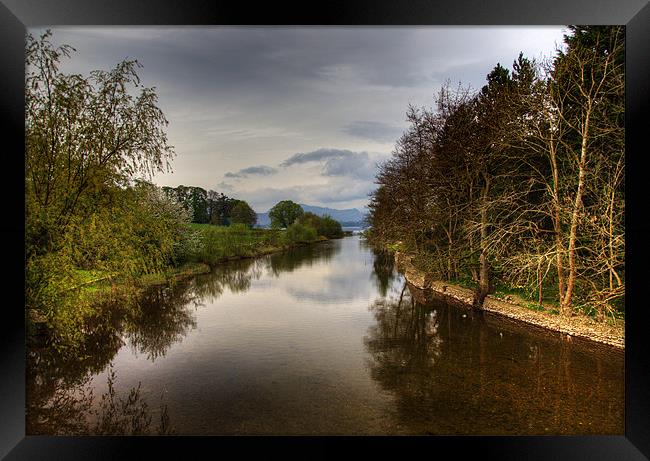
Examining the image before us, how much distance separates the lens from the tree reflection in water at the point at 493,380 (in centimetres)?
460

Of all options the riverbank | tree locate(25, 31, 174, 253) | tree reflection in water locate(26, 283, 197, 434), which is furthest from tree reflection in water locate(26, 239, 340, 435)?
the riverbank

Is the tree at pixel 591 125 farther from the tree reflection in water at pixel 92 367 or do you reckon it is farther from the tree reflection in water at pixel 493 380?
the tree reflection in water at pixel 92 367

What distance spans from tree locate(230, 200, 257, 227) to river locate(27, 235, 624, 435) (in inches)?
729

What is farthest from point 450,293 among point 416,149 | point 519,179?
point 416,149

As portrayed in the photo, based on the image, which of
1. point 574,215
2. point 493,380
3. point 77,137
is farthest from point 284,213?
point 493,380

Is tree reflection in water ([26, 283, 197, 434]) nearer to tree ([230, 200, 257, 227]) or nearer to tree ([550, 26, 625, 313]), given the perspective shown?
tree ([550, 26, 625, 313])

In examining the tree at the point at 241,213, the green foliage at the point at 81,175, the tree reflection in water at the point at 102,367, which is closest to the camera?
the tree reflection in water at the point at 102,367

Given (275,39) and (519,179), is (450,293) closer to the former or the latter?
(519,179)

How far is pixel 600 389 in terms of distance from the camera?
546cm

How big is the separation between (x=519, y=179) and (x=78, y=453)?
1241 centimetres
